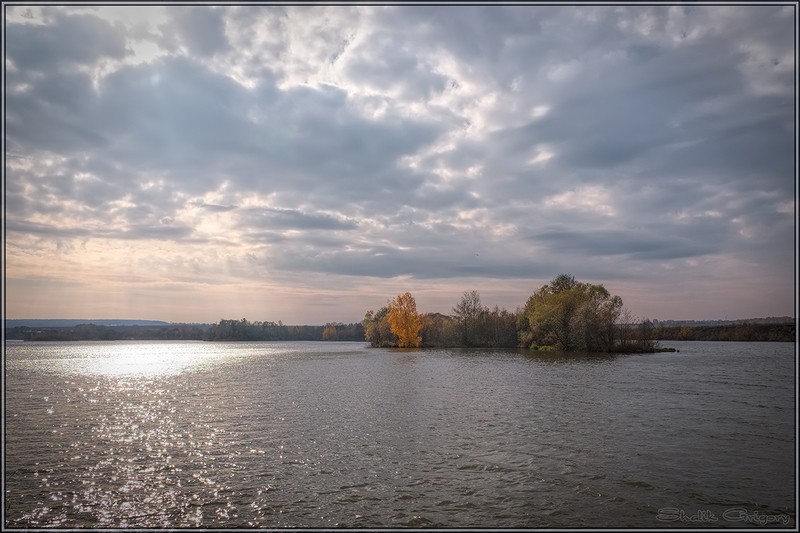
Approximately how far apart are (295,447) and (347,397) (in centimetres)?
1382

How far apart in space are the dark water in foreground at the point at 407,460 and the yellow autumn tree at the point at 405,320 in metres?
93.9

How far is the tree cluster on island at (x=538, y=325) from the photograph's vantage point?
8406 centimetres

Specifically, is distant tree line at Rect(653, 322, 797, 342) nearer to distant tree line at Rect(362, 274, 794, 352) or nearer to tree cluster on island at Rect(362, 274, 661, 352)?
distant tree line at Rect(362, 274, 794, 352)

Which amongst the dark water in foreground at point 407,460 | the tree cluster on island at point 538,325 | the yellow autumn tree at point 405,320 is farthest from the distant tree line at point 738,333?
the dark water in foreground at point 407,460

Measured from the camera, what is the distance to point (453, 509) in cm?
1152

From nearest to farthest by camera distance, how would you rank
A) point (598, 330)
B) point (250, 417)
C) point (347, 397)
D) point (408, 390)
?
point (250, 417)
point (347, 397)
point (408, 390)
point (598, 330)

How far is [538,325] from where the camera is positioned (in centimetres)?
9419

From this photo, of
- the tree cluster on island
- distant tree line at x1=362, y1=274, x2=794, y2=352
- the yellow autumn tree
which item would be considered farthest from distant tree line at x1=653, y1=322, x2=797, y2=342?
the yellow autumn tree

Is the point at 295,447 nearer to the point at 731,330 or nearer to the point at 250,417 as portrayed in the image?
the point at 250,417

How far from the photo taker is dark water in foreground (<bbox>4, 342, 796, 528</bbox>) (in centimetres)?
1139

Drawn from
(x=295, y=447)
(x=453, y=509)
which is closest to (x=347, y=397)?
(x=295, y=447)

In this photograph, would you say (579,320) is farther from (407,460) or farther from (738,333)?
(738,333)

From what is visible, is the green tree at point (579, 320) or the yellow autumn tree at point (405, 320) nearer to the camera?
the green tree at point (579, 320)

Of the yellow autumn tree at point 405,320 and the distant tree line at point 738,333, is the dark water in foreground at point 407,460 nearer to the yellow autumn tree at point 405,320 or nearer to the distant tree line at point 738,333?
the yellow autumn tree at point 405,320
